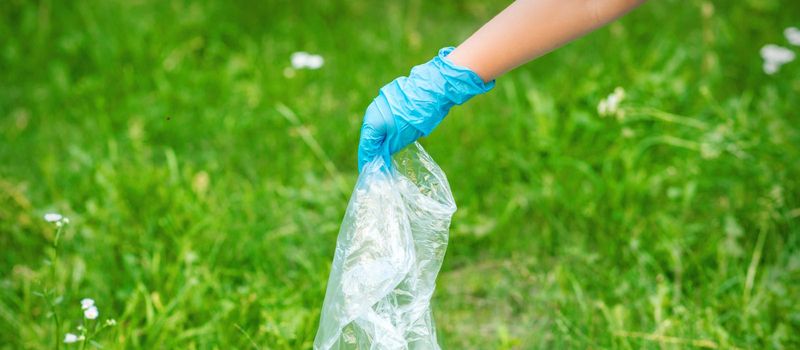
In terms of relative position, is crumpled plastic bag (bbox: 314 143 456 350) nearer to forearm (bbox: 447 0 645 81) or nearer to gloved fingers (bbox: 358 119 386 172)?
gloved fingers (bbox: 358 119 386 172)

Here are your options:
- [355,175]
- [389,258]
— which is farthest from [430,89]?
[355,175]

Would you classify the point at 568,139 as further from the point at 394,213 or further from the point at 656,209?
the point at 394,213

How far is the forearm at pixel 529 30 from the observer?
146 centimetres


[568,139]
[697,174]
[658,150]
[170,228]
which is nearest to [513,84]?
[568,139]

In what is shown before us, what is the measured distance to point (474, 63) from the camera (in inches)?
60.2

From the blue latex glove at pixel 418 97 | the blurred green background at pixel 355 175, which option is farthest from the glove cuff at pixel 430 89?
the blurred green background at pixel 355 175

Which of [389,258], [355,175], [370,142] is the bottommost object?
[355,175]

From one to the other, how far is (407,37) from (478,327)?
1.67 metres

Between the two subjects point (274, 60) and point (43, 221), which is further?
point (274, 60)

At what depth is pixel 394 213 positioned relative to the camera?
5.28 ft

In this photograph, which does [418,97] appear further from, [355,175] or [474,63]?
[355,175]

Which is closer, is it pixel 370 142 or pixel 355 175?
pixel 370 142

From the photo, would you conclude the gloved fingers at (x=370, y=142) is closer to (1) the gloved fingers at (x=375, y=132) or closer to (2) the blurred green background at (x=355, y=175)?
(1) the gloved fingers at (x=375, y=132)

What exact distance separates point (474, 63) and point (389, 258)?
1.49ft
